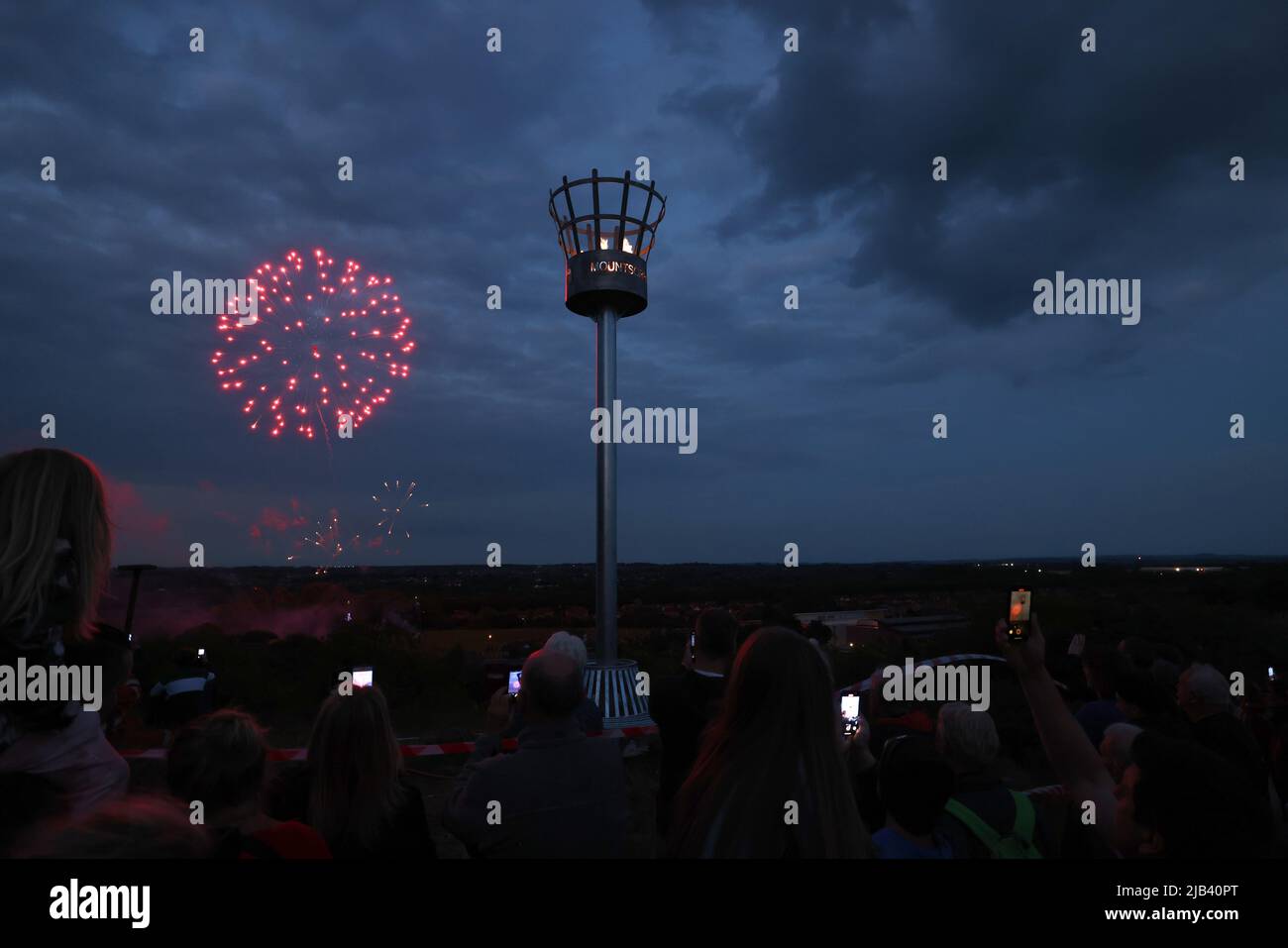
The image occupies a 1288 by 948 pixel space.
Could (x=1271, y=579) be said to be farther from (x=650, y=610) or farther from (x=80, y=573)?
(x=80, y=573)

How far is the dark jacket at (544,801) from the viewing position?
2.96m

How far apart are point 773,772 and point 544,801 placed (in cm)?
119

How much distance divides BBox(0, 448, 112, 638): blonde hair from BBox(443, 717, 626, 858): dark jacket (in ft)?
5.47

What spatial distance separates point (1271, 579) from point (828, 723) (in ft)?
249

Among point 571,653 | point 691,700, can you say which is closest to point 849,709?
point 691,700

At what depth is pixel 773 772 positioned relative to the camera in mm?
2326

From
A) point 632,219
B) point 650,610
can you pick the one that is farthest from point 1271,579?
point 632,219

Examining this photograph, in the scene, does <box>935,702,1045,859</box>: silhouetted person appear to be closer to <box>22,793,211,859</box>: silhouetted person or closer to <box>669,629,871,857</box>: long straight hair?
<box>669,629,871,857</box>: long straight hair

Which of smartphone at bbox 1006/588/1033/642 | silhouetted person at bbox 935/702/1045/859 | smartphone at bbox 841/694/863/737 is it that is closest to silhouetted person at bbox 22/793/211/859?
silhouetted person at bbox 935/702/1045/859

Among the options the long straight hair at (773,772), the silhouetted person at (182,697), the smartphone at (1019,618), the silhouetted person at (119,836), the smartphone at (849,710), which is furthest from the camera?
the silhouetted person at (182,697)

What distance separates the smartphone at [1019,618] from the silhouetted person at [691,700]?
171 cm

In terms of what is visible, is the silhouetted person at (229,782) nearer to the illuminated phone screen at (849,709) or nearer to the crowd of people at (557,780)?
the crowd of people at (557,780)

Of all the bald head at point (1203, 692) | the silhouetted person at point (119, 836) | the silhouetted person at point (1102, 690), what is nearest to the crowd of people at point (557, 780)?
the silhouetted person at point (119, 836)

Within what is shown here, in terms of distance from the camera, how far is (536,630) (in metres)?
50.4
